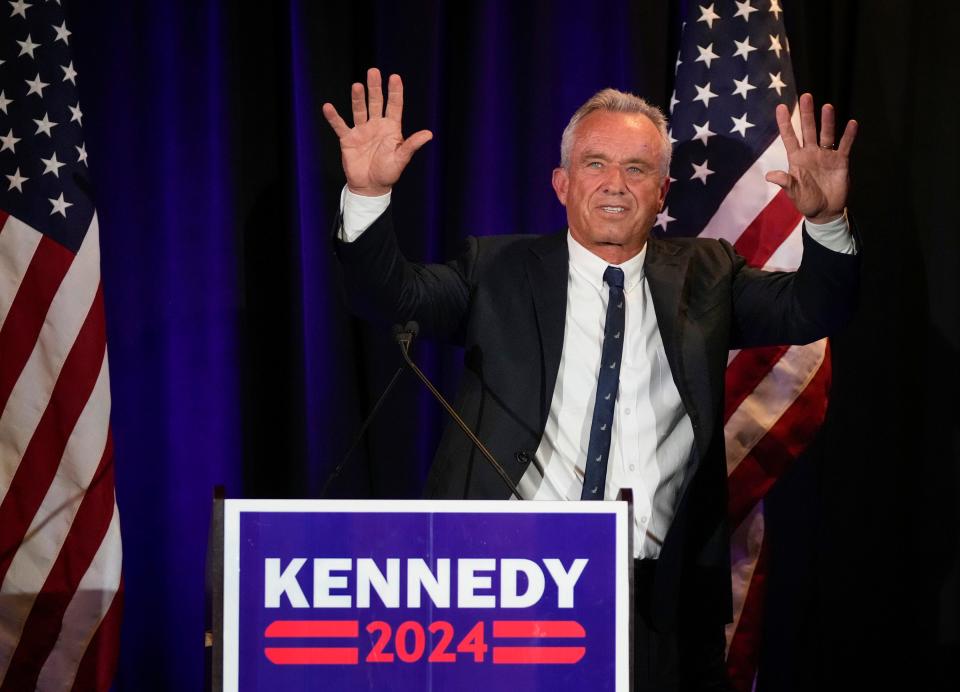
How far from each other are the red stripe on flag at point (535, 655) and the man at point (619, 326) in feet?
2.06

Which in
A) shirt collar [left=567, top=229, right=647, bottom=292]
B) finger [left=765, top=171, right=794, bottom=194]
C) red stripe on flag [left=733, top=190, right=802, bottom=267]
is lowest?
shirt collar [left=567, top=229, right=647, bottom=292]

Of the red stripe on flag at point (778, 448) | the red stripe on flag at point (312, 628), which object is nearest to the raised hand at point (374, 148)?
the red stripe on flag at point (312, 628)

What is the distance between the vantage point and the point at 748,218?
3.07 meters

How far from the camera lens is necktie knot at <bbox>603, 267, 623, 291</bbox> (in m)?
2.33

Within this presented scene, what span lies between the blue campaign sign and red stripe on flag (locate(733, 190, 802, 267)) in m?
1.72

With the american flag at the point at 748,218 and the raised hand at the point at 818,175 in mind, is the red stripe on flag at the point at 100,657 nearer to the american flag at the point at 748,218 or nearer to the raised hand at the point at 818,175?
the american flag at the point at 748,218

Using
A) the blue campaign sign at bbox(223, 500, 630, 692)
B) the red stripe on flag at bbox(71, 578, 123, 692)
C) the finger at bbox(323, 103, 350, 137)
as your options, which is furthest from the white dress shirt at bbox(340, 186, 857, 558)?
the red stripe on flag at bbox(71, 578, 123, 692)

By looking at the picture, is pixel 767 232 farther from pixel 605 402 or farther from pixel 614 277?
pixel 605 402

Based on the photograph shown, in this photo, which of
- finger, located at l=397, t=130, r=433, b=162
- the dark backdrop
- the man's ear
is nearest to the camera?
finger, located at l=397, t=130, r=433, b=162

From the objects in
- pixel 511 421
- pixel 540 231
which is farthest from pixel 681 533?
pixel 540 231

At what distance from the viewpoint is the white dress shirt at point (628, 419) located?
2.22 m

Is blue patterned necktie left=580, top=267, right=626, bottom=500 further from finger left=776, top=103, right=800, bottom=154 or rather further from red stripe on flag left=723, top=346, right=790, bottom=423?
red stripe on flag left=723, top=346, right=790, bottom=423

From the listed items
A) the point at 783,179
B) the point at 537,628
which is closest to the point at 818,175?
the point at 783,179

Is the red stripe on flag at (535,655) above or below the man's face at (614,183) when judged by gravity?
below
